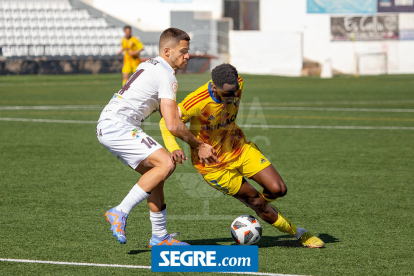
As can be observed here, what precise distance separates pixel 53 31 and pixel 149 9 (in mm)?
6671

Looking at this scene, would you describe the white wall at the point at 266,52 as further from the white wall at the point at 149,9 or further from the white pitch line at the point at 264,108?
the white pitch line at the point at 264,108

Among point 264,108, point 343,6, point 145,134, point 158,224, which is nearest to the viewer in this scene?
point 145,134

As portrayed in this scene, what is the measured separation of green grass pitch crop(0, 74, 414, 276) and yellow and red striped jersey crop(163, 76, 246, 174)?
2.45 feet

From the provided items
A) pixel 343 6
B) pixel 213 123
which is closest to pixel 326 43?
pixel 343 6

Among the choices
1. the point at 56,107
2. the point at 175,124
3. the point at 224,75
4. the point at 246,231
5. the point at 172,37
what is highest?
the point at 172,37

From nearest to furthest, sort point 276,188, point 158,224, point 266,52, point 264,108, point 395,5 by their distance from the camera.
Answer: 1. point 158,224
2. point 276,188
3. point 264,108
4. point 266,52
5. point 395,5

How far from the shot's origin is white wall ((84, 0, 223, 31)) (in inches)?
1576

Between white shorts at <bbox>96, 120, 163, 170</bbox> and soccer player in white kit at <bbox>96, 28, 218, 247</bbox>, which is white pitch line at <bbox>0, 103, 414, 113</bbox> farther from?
white shorts at <bbox>96, 120, 163, 170</bbox>

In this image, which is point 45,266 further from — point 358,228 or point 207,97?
point 358,228

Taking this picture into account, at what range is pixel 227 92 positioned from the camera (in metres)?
5.06

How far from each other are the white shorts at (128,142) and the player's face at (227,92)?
74 centimetres

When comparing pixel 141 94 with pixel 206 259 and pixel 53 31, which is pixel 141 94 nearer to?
pixel 206 259

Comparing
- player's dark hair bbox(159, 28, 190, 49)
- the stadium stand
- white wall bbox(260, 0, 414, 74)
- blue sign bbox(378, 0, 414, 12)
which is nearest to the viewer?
player's dark hair bbox(159, 28, 190, 49)

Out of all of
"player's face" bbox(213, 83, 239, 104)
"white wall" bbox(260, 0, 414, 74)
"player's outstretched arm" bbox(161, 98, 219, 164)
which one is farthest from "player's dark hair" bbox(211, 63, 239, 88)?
"white wall" bbox(260, 0, 414, 74)
